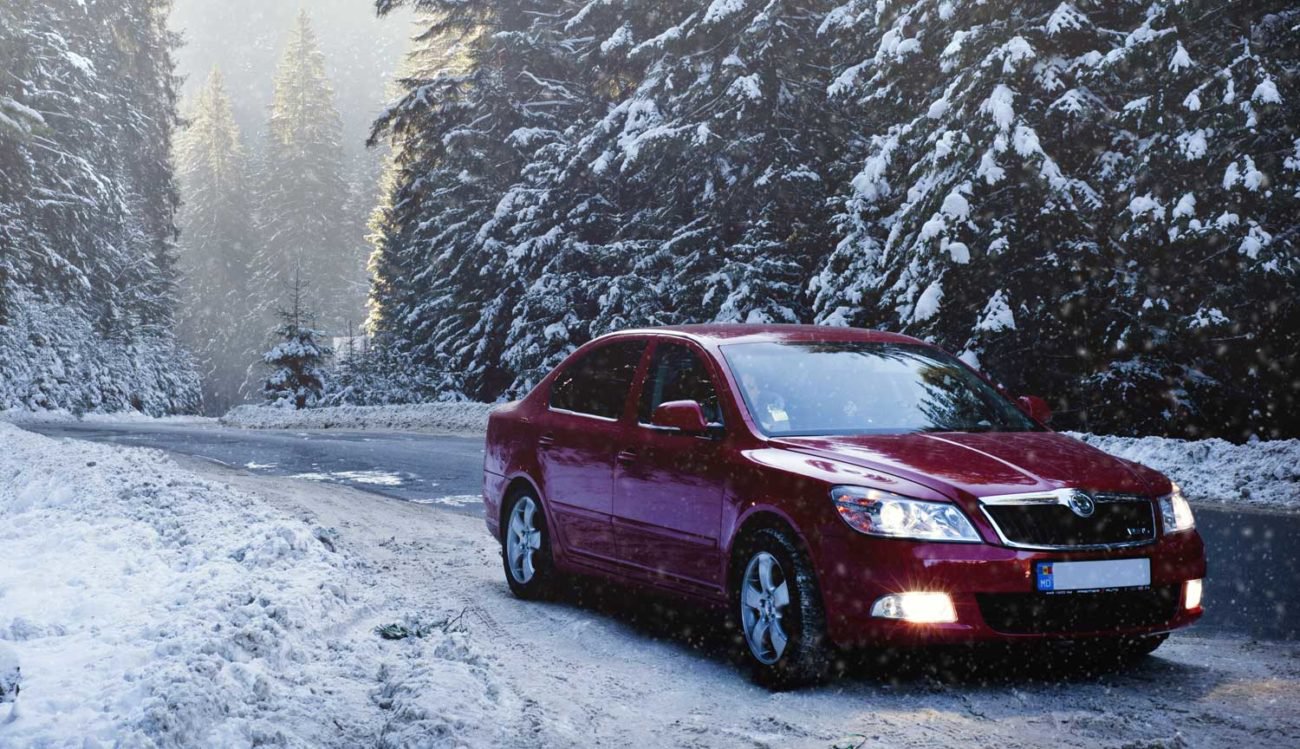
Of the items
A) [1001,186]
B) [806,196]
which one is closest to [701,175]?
[806,196]

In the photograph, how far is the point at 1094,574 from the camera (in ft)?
17.8

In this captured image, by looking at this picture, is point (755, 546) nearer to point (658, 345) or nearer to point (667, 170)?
point (658, 345)

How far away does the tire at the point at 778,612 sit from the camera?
5512mm

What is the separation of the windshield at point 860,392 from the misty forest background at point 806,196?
1132 cm

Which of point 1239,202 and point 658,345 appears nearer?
point 658,345

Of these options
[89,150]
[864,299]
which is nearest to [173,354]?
[89,150]

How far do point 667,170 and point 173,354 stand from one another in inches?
1564

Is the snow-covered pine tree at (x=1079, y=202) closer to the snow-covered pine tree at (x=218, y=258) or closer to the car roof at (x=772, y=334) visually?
A: the car roof at (x=772, y=334)

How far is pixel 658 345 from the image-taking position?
7352 millimetres

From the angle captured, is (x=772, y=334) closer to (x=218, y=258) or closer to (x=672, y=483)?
(x=672, y=483)

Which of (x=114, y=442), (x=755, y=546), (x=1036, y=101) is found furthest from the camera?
(x=114, y=442)

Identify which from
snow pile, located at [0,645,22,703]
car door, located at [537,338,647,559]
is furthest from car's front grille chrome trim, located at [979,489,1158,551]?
snow pile, located at [0,645,22,703]

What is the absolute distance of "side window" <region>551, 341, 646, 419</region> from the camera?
24.4 feet

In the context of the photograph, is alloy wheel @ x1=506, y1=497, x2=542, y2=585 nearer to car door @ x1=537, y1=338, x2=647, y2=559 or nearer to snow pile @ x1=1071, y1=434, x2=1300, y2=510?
car door @ x1=537, y1=338, x2=647, y2=559
